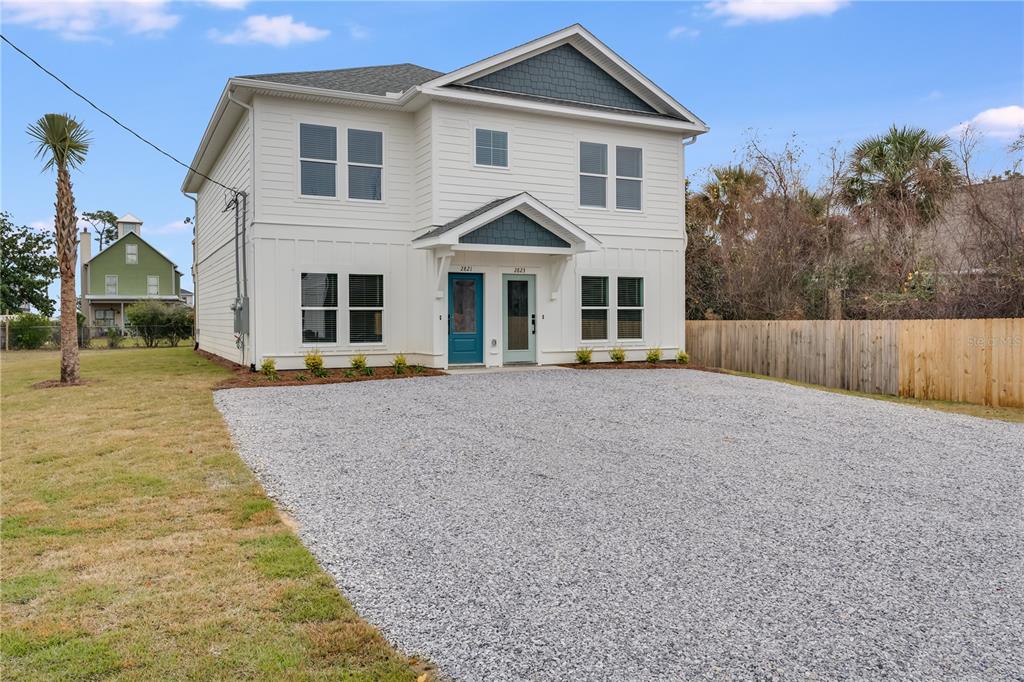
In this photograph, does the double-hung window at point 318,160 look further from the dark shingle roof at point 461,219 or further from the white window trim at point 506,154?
the white window trim at point 506,154

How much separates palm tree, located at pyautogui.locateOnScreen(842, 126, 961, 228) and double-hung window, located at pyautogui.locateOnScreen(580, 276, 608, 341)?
33.4 ft

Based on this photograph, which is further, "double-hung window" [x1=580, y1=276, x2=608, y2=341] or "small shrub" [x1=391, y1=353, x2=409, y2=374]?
"double-hung window" [x1=580, y1=276, x2=608, y2=341]

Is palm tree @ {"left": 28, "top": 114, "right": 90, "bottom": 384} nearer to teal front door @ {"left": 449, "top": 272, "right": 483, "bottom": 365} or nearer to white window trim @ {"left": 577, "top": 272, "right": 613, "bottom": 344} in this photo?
teal front door @ {"left": 449, "top": 272, "right": 483, "bottom": 365}

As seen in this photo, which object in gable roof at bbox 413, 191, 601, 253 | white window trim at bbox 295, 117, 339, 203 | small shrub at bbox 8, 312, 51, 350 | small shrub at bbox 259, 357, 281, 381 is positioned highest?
white window trim at bbox 295, 117, 339, 203

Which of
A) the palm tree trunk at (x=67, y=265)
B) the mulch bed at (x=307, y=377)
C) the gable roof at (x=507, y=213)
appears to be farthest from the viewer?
the gable roof at (x=507, y=213)

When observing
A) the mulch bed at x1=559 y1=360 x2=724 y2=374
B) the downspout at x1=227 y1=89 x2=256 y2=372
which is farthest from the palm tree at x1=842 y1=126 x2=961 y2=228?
the downspout at x1=227 y1=89 x2=256 y2=372

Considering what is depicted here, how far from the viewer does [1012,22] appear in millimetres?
16484

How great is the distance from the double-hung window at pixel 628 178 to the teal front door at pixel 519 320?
324 cm

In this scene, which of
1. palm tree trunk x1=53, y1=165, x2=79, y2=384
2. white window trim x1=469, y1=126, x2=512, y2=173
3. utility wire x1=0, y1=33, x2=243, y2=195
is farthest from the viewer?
white window trim x1=469, y1=126, x2=512, y2=173

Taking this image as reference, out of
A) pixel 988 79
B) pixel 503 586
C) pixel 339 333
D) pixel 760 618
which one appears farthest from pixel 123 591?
pixel 988 79

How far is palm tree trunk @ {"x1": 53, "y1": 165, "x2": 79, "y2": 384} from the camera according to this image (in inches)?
562

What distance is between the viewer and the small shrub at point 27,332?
3091cm

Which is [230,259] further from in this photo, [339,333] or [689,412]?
[689,412]

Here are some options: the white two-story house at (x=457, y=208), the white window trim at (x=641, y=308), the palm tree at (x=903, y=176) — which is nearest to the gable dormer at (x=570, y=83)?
the white two-story house at (x=457, y=208)
